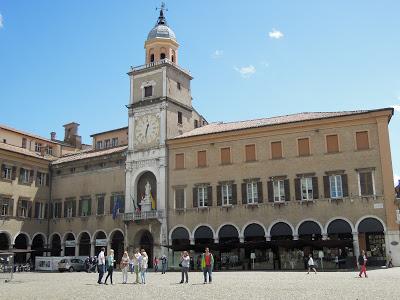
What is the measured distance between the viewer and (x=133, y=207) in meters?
46.5

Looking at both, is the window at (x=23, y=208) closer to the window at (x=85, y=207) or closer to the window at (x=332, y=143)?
the window at (x=85, y=207)

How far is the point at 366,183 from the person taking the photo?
3666cm

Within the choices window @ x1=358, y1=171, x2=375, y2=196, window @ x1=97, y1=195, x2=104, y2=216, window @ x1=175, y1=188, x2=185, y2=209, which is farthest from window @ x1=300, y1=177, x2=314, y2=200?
window @ x1=97, y1=195, x2=104, y2=216

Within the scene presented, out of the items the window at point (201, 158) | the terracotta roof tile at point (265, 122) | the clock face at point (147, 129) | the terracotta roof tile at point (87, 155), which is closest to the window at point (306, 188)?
the terracotta roof tile at point (265, 122)

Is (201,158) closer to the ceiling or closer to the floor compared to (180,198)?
closer to the ceiling

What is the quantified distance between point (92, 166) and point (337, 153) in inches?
976

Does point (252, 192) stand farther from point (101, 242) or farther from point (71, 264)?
point (71, 264)

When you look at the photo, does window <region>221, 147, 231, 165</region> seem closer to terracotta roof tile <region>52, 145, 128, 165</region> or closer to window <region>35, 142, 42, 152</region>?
terracotta roof tile <region>52, 145, 128, 165</region>

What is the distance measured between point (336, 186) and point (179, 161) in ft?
46.5

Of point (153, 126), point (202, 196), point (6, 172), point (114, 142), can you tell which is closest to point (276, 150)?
point (202, 196)

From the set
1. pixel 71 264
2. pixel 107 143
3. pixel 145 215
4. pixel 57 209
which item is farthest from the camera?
pixel 107 143

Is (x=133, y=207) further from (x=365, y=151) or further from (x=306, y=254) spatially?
(x=365, y=151)

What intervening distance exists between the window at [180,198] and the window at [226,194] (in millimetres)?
3894

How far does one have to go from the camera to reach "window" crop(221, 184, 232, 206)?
41406 mm
